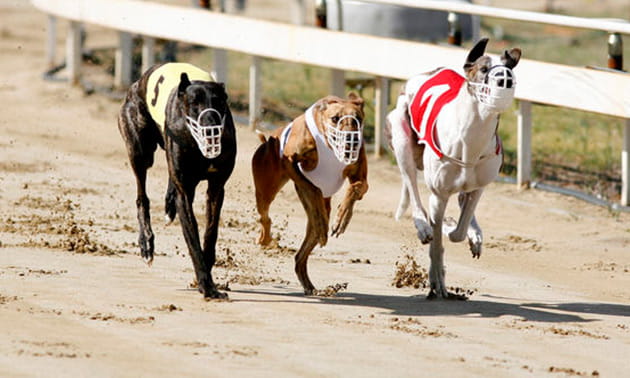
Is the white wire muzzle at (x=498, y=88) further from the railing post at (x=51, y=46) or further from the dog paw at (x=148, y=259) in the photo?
the railing post at (x=51, y=46)

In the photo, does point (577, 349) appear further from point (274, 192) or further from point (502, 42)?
point (502, 42)

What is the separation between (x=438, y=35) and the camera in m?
15.7

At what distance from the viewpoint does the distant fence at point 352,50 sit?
10.0m

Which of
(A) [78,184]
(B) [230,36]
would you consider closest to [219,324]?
(A) [78,184]

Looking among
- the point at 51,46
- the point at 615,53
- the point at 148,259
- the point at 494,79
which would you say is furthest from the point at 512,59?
the point at 51,46

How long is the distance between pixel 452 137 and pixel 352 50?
5283 millimetres

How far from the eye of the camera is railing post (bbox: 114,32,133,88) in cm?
1520

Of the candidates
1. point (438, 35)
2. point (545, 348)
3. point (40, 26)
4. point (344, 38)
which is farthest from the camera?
point (40, 26)

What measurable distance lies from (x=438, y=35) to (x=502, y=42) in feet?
20.9

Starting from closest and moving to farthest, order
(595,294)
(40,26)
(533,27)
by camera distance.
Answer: (595,294) → (40,26) → (533,27)

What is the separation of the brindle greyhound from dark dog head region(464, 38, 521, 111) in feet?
4.03

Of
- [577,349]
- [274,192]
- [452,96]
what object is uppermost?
[452,96]

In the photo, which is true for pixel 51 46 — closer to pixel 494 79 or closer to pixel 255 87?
pixel 255 87

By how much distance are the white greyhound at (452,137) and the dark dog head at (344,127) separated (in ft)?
1.54
